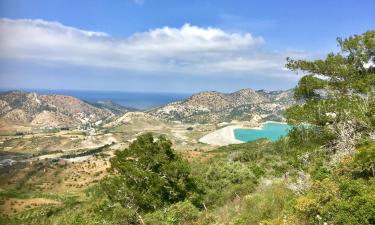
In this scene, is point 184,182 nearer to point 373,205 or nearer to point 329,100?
point 329,100

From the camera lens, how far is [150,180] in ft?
70.0

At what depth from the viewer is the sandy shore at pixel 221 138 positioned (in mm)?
149125

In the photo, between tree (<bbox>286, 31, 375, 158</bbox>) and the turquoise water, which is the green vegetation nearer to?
tree (<bbox>286, 31, 375, 158</bbox>)

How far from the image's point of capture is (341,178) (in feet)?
37.1

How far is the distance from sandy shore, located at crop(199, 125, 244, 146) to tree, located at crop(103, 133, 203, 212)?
392 ft

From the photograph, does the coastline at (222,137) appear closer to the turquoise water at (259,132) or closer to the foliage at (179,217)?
the turquoise water at (259,132)

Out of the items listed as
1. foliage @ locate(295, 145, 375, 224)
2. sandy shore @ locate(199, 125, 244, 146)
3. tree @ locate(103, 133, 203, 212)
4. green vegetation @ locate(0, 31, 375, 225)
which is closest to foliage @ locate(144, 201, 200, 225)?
green vegetation @ locate(0, 31, 375, 225)

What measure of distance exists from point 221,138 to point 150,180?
13898 centimetres

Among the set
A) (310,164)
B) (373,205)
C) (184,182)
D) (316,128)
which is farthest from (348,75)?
(373,205)

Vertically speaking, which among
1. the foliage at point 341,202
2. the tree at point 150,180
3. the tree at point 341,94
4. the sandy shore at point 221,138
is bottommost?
the sandy shore at point 221,138

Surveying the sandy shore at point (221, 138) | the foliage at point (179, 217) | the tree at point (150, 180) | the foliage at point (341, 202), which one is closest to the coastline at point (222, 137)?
the sandy shore at point (221, 138)

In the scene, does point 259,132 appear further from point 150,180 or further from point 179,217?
point 179,217

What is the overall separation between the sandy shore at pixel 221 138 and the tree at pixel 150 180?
392 ft

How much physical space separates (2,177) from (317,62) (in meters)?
74.4
